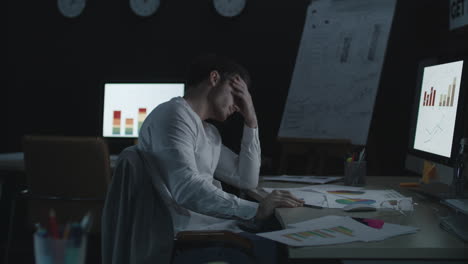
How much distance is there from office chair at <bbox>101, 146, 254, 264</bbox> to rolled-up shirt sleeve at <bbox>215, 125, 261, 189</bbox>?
61 centimetres

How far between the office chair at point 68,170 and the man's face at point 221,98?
0.63 m

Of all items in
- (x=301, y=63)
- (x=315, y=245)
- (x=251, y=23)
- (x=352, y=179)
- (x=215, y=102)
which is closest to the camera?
(x=315, y=245)

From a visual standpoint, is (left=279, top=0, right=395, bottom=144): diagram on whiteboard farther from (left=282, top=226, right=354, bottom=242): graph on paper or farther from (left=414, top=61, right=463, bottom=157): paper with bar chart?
(left=282, top=226, right=354, bottom=242): graph on paper

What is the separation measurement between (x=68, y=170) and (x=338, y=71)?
214cm

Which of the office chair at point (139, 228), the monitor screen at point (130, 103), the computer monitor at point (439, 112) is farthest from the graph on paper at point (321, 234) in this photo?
the monitor screen at point (130, 103)

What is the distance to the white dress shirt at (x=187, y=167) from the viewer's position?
4.68 feet

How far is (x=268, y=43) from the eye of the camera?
411 centimetres

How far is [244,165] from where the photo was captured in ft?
6.36

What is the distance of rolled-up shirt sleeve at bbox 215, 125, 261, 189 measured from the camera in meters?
1.92

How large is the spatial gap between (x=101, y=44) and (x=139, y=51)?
0.32m

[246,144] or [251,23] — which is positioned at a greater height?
[251,23]

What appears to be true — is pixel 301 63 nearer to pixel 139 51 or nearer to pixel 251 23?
pixel 251 23

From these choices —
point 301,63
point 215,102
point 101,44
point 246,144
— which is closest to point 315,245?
point 215,102

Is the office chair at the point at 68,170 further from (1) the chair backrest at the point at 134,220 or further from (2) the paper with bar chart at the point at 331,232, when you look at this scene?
(2) the paper with bar chart at the point at 331,232
